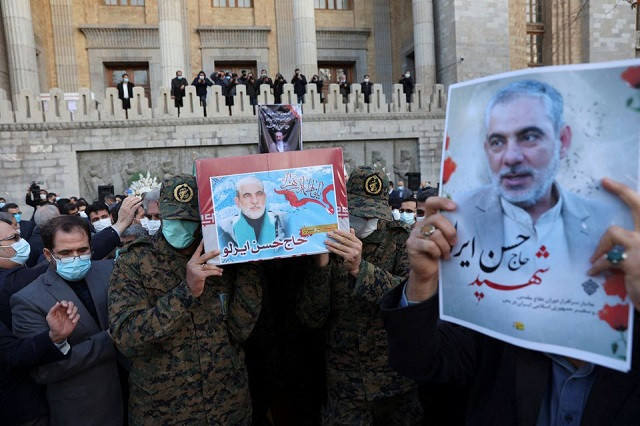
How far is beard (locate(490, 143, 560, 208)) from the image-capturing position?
1.10 meters

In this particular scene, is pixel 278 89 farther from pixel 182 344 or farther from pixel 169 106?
pixel 182 344

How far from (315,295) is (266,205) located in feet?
2.01

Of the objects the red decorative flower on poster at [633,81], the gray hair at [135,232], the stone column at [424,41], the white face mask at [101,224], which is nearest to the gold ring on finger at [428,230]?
the red decorative flower on poster at [633,81]

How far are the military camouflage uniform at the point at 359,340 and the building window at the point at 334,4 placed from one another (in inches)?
889

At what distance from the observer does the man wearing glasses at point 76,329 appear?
90.0 inches

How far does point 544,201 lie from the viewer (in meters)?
1.12

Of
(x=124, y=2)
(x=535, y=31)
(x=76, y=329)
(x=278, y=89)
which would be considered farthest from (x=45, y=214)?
(x=535, y=31)

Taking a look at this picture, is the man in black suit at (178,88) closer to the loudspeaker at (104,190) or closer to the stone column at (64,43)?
the loudspeaker at (104,190)

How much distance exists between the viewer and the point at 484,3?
18188 mm

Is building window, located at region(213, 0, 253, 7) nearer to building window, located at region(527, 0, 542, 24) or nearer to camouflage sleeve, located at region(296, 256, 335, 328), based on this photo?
building window, located at region(527, 0, 542, 24)

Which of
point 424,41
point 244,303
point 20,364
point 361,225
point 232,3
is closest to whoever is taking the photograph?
point 20,364

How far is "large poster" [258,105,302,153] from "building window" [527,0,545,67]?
867 inches

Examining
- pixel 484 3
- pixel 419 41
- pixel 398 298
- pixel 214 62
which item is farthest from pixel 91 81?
pixel 398 298

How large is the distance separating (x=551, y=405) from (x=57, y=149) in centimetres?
1530
